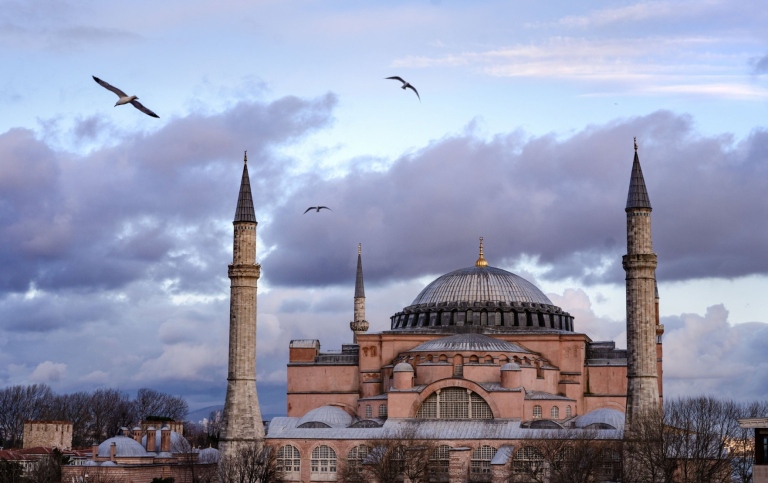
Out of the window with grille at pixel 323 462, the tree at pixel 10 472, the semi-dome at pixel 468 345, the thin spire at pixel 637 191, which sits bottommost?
the tree at pixel 10 472

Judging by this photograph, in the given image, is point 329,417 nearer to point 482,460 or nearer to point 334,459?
point 334,459

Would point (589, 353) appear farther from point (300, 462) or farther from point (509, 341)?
point (300, 462)

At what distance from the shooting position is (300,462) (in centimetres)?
5378

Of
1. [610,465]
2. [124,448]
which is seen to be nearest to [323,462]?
[610,465]

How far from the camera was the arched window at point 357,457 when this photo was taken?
52.3 metres

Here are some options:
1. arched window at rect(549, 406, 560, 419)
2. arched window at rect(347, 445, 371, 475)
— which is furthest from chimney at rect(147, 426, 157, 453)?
arched window at rect(549, 406, 560, 419)

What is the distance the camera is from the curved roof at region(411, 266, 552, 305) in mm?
64312

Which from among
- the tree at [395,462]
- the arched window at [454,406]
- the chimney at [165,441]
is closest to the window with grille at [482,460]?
the tree at [395,462]

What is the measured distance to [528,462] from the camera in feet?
164

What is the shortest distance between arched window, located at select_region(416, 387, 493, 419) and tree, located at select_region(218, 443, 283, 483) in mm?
6818

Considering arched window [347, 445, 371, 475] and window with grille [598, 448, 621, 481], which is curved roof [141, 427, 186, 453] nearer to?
arched window [347, 445, 371, 475]

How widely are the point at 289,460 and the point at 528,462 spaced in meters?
10.1

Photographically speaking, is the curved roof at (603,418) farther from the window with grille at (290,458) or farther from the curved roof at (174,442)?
the curved roof at (174,442)

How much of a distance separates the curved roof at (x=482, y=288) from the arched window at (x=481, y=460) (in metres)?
12.9
